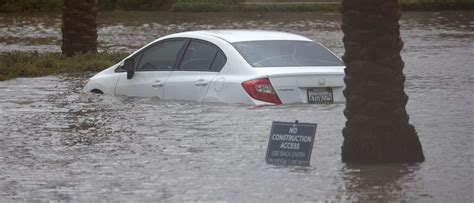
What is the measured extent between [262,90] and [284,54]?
988 millimetres

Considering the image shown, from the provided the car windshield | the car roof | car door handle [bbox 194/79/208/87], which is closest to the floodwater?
car door handle [bbox 194/79/208/87]

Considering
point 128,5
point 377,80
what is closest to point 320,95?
point 377,80

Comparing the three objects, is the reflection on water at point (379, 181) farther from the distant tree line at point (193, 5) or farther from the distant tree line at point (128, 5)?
the distant tree line at point (128, 5)

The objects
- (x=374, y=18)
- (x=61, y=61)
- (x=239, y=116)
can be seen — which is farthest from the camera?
(x=61, y=61)

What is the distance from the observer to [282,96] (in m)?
15.0

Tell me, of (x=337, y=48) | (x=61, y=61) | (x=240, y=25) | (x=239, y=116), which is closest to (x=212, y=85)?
(x=239, y=116)

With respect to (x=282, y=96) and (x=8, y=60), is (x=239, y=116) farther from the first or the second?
(x=8, y=60)

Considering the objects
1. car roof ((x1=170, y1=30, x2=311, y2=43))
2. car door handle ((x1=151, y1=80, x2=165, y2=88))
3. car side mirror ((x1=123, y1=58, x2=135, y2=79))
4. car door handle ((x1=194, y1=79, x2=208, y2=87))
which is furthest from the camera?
car side mirror ((x1=123, y1=58, x2=135, y2=79))

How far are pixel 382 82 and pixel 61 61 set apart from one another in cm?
1386

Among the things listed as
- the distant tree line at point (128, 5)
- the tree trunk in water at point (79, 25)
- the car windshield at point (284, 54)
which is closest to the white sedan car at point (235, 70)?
the car windshield at point (284, 54)

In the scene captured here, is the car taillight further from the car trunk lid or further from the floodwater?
the floodwater

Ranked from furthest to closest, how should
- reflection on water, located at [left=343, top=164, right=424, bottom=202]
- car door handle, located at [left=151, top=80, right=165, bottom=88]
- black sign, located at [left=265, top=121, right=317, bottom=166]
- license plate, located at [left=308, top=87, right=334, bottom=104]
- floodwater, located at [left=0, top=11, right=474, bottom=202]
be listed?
car door handle, located at [left=151, top=80, right=165, bottom=88], license plate, located at [left=308, top=87, right=334, bottom=104], black sign, located at [left=265, top=121, right=317, bottom=166], floodwater, located at [left=0, top=11, right=474, bottom=202], reflection on water, located at [left=343, top=164, right=424, bottom=202]

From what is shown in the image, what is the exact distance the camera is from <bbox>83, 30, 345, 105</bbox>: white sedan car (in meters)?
15.0

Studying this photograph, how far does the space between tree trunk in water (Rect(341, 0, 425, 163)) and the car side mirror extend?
638 cm
